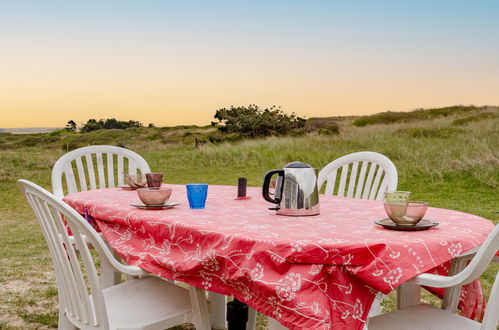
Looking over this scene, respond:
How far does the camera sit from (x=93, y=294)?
192cm

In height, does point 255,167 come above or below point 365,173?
below

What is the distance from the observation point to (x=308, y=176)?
219 cm

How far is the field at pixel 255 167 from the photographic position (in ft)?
14.3

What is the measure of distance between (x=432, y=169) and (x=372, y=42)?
494cm

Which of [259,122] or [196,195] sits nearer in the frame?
[196,195]

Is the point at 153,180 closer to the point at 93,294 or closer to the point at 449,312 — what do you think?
the point at 93,294

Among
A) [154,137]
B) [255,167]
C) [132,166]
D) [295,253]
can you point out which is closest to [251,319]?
[295,253]

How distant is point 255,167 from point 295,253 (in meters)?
11.6

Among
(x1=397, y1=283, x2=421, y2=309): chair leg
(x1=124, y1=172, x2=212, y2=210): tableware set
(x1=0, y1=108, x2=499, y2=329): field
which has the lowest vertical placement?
(x1=0, y1=108, x2=499, y2=329): field

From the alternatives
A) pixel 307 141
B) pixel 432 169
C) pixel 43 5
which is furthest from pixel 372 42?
pixel 43 5

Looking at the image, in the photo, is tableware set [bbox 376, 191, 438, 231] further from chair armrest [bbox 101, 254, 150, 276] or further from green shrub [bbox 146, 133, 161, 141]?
green shrub [bbox 146, 133, 161, 141]

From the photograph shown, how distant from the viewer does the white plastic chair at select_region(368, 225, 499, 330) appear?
1.58m

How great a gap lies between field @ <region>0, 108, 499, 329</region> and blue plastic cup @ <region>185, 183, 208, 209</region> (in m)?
1.58

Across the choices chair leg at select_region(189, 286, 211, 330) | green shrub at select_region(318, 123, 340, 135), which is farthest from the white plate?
green shrub at select_region(318, 123, 340, 135)
